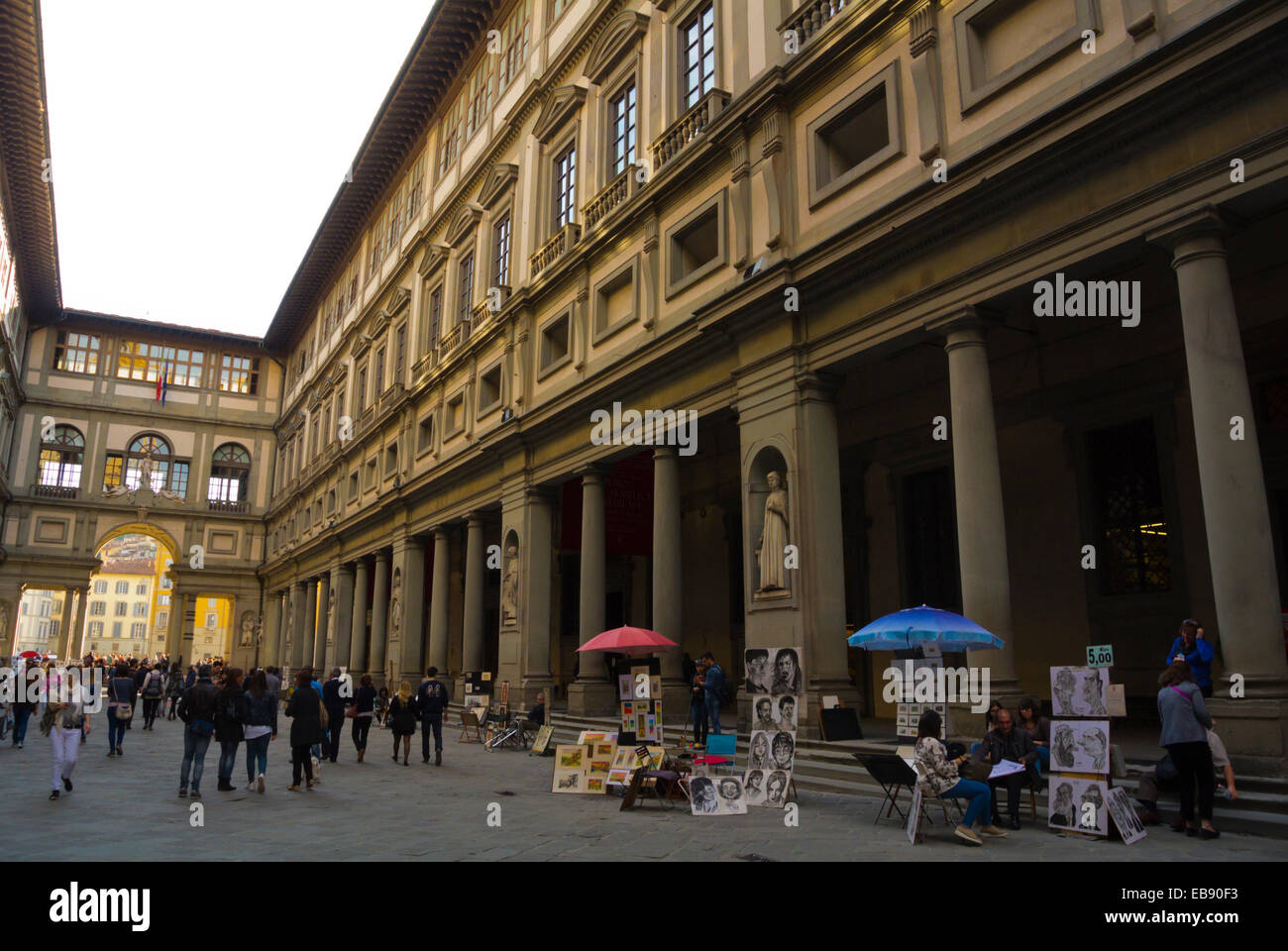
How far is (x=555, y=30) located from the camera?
24.4m

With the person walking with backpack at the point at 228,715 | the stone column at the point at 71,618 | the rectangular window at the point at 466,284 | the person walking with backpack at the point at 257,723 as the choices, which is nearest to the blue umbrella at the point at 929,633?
the person walking with backpack at the point at 257,723

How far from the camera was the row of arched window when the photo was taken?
5244 cm

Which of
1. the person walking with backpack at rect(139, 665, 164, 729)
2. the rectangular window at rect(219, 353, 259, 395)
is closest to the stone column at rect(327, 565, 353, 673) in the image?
the person walking with backpack at rect(139, 665, 164, 729)

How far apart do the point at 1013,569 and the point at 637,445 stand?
305 inches

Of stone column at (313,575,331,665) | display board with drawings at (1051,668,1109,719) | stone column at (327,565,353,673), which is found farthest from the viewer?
stone column at (313,575,331,665)

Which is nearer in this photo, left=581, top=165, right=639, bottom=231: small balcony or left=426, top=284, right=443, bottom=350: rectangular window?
left=581, top=165, right=639, bottom=231: small balcony

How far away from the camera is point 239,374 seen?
58.6 m

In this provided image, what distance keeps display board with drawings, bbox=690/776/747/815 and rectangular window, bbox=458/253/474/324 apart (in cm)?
2126

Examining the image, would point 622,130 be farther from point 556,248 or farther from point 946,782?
point 946,782

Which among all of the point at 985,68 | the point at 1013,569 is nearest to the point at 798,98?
the point at 985,68

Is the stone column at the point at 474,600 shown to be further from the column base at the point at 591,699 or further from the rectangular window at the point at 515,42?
the rectangular window at the point at 515,42

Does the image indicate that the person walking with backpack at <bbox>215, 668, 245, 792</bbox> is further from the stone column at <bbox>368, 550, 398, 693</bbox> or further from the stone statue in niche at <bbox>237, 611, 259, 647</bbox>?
the stone statue in niche at <bbox>237, 611, 259, 647</bbox>

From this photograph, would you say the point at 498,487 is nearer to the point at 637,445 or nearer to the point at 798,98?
the point at 637,445

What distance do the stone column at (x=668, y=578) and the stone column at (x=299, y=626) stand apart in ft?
109
